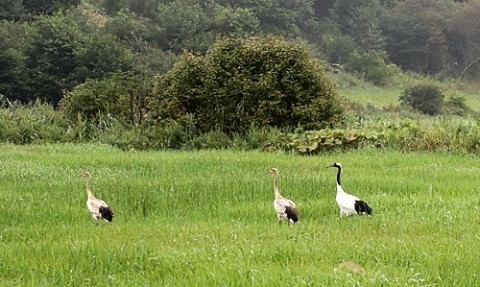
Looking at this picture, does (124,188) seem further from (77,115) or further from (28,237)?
(77,115)

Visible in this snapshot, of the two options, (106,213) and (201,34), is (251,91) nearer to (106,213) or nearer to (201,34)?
(106,213)

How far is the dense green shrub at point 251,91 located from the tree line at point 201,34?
2101mm

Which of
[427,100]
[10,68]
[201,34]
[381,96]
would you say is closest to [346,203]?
[10,68]

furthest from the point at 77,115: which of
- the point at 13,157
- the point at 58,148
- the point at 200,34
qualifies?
→ the point at 200,34

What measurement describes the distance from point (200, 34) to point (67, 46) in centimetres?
1486

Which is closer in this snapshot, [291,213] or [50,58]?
[291,213]

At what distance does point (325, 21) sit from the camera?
260 feet

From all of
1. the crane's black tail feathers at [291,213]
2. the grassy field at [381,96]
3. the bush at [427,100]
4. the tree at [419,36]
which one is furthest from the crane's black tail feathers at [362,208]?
the tree at [419,36]

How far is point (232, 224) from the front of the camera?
342 inches

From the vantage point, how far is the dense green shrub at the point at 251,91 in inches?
770

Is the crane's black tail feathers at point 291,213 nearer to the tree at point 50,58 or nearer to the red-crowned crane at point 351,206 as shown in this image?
the red-crowned crane at point 351,206

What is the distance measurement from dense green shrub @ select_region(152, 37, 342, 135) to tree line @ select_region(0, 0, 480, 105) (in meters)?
2.10

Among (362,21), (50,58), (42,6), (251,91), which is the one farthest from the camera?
(362,21)

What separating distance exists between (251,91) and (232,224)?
1137 centimetres
